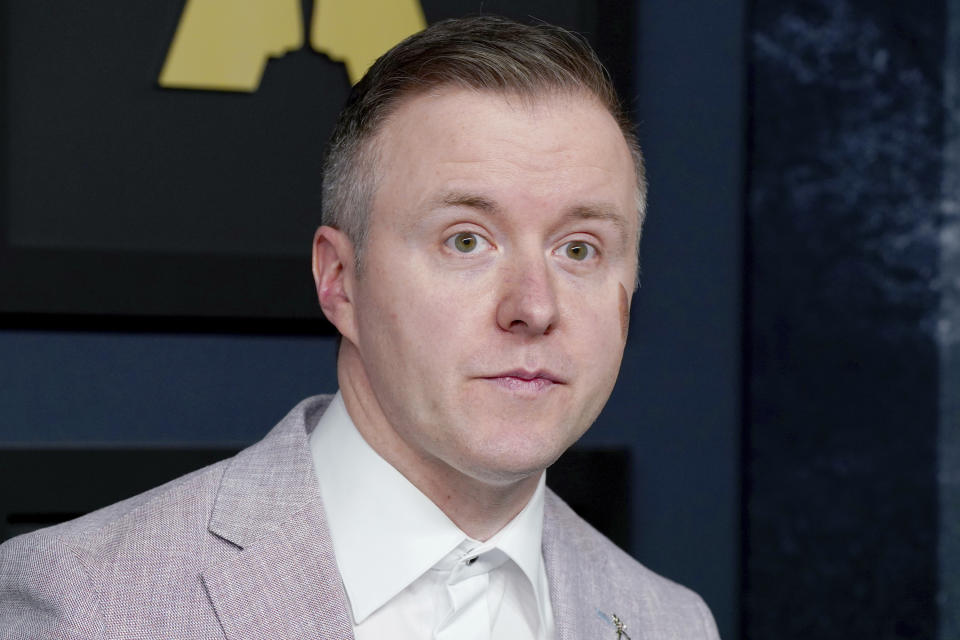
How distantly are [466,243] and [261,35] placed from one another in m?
0.77

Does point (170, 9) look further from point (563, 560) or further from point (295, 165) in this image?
point (563, 560)

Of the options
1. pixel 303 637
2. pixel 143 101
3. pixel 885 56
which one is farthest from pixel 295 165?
pixel 885 56

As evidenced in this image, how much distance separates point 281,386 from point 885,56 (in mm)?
1191

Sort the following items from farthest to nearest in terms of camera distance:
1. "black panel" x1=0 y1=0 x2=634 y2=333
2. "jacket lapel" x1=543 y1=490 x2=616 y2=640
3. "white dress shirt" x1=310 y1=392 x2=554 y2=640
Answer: "black panel" x1=0 y1=0 x2=634 y2=333 < "jacket lapel" x1=543 y1=490 x2=616 y2=640 < "white dress shirt" x1=310 y1=392 x2=554 y2=640

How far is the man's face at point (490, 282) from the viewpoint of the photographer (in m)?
1.36

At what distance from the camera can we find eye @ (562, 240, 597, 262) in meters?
1.42

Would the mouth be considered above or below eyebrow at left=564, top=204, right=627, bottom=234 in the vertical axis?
below

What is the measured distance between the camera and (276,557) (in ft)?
4.66

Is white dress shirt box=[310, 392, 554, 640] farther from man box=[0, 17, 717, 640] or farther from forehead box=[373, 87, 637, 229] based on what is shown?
forehead box=[373, 87, 637, 229]

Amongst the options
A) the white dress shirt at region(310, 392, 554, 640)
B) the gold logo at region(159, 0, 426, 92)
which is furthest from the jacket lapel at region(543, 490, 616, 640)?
the gold logo at region(159, 0, 426, 92)

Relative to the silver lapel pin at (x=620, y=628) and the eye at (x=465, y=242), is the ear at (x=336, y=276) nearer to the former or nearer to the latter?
the eye at (x=465, y=242)

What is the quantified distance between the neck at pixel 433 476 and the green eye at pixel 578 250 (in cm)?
25

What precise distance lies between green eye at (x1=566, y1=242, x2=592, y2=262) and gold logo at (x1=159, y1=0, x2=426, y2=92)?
0.71 metres

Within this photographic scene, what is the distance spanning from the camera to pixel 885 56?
2307 millimetres
